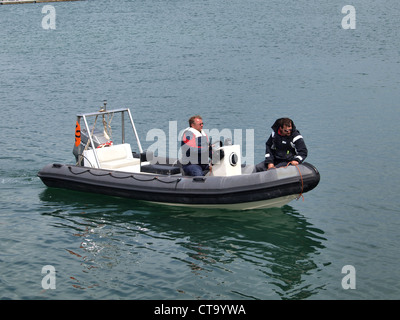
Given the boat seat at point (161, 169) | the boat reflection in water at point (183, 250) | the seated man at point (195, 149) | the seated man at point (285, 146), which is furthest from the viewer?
the boat seat at point (161, 169)

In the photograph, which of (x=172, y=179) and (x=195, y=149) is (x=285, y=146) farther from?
(x=172, y=179)

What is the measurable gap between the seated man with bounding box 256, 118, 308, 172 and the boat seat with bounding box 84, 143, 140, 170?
329 centimetres

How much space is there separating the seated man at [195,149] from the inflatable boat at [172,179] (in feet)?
0.68

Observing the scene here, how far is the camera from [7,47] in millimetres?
36438

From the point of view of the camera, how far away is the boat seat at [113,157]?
13.3 metres

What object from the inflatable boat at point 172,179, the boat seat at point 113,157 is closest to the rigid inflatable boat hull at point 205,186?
the inflatable boat at point 172,179

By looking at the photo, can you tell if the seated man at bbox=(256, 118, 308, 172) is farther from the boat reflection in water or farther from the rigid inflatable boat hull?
the boat reflection in water

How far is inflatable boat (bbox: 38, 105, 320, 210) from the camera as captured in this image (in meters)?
11.2

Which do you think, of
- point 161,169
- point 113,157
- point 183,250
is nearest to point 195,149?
point 161,169

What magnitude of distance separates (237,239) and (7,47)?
2943 centimetres

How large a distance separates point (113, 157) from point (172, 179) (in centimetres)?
214

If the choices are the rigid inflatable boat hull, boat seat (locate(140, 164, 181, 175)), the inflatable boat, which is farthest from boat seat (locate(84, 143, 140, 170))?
boat seat (locate(140, 164, 181, 175))

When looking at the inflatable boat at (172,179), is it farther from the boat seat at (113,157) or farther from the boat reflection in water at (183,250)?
the boat reflection in water at (183,250)

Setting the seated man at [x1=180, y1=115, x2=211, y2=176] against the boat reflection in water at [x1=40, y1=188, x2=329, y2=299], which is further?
the seated man at [x1=180, y1=115, x2=211, y2=176]
